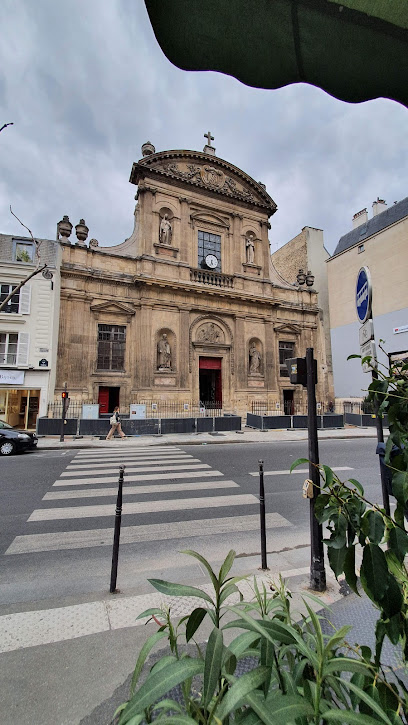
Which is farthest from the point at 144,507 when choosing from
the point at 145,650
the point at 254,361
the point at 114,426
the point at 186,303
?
the point at 254,361

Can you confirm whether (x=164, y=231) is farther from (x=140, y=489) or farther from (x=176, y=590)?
(x=176, y=590)

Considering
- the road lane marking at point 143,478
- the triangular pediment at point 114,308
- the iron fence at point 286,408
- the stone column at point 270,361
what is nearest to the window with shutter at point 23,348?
the triangular pediment at point 114,308

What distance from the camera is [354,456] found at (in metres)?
11.5

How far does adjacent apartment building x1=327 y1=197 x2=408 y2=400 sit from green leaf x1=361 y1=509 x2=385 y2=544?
2295 cm

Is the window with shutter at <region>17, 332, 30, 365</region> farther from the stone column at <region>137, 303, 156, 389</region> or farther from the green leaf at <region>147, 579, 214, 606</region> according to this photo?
the green leaf at <region>147, 579, 214, 606</region>

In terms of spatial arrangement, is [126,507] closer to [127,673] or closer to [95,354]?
[127,673]

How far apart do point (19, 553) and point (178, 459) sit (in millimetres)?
6574

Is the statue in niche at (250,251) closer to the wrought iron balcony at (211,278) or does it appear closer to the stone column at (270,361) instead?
the wrought iron balcony at (211,278)

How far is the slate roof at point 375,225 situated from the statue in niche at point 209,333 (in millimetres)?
15057

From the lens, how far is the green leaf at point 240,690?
778 millimetres

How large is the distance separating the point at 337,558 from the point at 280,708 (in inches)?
18.9

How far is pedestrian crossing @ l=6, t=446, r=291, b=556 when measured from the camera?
4910 millimetres

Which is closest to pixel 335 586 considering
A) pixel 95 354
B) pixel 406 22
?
pixel 406 22

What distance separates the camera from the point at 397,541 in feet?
3.44
